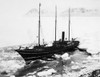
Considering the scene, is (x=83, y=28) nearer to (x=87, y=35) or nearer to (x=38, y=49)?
(x=87, y=35)

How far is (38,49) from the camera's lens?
917 inches

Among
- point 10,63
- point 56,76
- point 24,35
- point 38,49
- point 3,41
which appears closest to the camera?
point 56,76

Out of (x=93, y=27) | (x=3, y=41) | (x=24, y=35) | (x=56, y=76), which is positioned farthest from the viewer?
(x=93, y=27)

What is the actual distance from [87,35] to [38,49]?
3186cm

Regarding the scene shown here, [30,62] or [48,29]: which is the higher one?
[48,29]

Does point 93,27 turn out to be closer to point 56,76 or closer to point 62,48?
point 62,48

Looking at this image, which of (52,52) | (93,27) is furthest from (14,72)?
(93,27)

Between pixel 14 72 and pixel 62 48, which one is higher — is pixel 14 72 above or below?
below

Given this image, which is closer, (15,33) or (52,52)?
(52,52)

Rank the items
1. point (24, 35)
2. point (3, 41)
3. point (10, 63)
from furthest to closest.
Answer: point (24, 35)
point (3, 41)
point (10, 63)

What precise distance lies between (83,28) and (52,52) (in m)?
31.9

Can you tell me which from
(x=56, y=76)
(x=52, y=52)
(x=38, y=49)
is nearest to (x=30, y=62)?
(x=38, y=49)

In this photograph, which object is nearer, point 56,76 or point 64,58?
point 56,76

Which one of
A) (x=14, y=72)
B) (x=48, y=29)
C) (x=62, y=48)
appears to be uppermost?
(x=48, y=29)
